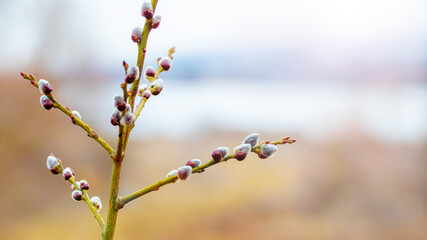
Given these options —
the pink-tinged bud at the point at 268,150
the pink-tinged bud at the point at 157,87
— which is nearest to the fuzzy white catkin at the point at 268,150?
the pink-tinged bud at the point at 268,150

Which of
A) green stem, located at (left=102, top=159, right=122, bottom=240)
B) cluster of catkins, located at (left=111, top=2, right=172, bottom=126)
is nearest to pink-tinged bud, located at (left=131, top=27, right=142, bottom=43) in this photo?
cluster of catkins, located at (left=111, top=2, right=172, bottom=126)

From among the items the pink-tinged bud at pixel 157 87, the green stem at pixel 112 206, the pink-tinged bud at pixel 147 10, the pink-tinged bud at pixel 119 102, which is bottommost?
the green stem at pixel 112 206

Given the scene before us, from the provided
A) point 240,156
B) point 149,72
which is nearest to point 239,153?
point 240,156

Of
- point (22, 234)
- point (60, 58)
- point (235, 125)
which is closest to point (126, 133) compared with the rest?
point (60, 58)

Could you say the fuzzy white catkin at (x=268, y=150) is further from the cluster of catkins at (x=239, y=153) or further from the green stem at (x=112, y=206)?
the green stem at (x=112, y=206)

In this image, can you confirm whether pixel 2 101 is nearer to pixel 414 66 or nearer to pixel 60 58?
pixel 60 58

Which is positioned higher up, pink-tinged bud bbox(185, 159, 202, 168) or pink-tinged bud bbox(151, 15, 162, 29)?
pink-tinged bud bbox(151, 15, 162, 29)

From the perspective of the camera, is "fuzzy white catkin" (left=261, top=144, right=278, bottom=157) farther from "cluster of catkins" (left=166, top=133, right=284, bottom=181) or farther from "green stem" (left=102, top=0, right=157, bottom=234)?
"green stem" (left=102, top=0, right=157, bottom=234)
